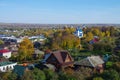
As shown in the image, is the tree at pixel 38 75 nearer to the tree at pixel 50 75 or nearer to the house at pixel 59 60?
the tree at pixel 50 75

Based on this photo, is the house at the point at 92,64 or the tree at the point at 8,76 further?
the house at the point at 92,64

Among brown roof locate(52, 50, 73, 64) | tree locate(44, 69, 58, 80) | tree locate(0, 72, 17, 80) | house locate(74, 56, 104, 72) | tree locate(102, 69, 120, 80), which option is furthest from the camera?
brown roof locate(52, 50, 73, 64)

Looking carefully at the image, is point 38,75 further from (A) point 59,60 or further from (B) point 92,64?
(A) point 59,60

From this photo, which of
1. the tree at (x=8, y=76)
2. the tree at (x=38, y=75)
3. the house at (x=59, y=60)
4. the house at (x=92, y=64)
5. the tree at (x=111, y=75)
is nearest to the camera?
the tree at (x=111, y=75)

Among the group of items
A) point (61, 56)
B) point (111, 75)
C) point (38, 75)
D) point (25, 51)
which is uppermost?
point (111, 75)

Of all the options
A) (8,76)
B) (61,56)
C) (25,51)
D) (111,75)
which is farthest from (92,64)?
(25,51)

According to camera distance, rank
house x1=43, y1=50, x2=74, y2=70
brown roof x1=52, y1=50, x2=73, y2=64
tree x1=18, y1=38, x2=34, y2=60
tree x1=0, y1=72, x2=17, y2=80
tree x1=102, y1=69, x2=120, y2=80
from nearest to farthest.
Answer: tree x1=102, y1=69, x2=120, y2=80 → tree x1=0, y1=72, x2=17, y2=80 → house x1=43, y1=50, x2=74, y2=70 → brown roof x1=52, y1=50, x2=73, y2=64 → tree x1=18, y1=38, x2=34, y2=60

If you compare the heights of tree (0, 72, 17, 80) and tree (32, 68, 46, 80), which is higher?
tree (32, 68, 46, 80)

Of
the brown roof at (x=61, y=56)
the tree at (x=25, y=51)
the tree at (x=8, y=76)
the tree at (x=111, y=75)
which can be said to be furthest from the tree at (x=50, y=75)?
the tree at (x=25, y=51)

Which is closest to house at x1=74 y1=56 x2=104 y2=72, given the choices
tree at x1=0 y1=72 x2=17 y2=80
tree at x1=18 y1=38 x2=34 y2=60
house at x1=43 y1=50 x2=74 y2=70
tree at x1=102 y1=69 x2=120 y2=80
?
house at x1=43 y1=50 x2=74 y2=70

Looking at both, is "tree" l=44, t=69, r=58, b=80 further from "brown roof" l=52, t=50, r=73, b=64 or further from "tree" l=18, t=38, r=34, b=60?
"tree" l=18, t=38, r=34, b=60

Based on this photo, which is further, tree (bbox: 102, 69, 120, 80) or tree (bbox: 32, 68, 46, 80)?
tree (bbox: 32, 68, 46, 80)

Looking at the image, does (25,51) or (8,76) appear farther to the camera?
(25,51)
